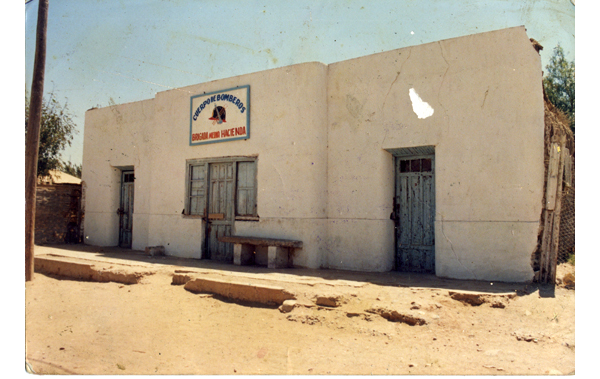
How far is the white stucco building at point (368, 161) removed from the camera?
19.4 feet

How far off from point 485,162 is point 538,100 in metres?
1.11

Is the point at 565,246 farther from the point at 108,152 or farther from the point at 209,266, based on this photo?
the point at 108,152

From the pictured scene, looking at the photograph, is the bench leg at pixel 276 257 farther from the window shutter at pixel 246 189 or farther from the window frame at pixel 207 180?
the window shutter at pixel 246 189

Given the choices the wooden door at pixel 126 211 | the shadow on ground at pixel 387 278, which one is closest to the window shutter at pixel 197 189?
the shadow on ground at pixel 387 278

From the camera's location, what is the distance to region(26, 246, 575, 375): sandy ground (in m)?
3.53

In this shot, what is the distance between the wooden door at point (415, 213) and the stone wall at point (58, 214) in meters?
9.37

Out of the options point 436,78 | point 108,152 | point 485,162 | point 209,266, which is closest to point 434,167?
point 485,162

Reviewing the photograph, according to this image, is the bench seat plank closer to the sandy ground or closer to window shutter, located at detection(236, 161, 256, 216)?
window shutter, located at detection(236, 161, 256, 216)

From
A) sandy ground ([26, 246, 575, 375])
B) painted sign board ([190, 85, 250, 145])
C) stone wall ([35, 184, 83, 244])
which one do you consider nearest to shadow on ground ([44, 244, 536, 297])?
sandy ground ([26, 246, 575, 375])

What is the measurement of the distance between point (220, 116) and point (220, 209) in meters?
2.02

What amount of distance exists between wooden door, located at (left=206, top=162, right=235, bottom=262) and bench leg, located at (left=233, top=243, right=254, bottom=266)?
67cm

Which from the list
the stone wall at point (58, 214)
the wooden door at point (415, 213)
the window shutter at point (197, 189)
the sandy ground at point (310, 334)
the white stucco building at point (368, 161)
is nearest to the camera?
the sandy ground at point (310, 334)

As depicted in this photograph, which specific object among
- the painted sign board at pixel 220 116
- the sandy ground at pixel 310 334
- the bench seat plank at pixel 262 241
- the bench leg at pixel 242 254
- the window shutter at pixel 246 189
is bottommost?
the sandy ground at pixel 310 334

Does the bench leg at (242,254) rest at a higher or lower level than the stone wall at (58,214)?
lower
